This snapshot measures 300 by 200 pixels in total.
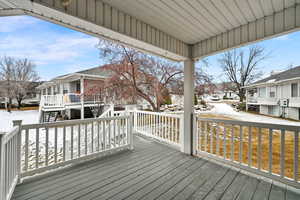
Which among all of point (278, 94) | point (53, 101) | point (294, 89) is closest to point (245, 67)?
point (278, 94)

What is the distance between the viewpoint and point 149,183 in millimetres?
2172

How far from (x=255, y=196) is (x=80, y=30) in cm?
331

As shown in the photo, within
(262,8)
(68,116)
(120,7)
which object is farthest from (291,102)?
(68,116)

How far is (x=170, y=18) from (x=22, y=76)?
21.6 feet

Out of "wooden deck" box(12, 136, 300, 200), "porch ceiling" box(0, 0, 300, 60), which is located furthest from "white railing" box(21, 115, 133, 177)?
"porch ceiling" box(0, 0, 300, 60)

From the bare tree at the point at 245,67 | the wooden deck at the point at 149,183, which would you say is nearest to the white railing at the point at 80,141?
the wooden deck at the point at 149,183

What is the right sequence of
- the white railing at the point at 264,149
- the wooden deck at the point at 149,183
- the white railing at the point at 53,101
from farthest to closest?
the white railing at the point at 53,101
the white railing at the point at 264,149
the wooden deck at the point at 149,183

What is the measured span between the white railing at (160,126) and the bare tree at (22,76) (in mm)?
4571

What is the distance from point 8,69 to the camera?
4949 mm

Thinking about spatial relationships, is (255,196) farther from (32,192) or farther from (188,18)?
(32,192)

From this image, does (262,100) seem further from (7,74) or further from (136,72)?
(7,74)

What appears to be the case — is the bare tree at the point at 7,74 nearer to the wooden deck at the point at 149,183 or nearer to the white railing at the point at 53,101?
the white railing at the point at 53,101

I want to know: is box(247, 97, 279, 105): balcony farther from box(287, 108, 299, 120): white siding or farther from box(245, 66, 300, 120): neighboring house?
box(287, 108, 299, 120): white siding

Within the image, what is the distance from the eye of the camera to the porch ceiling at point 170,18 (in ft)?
5.60
